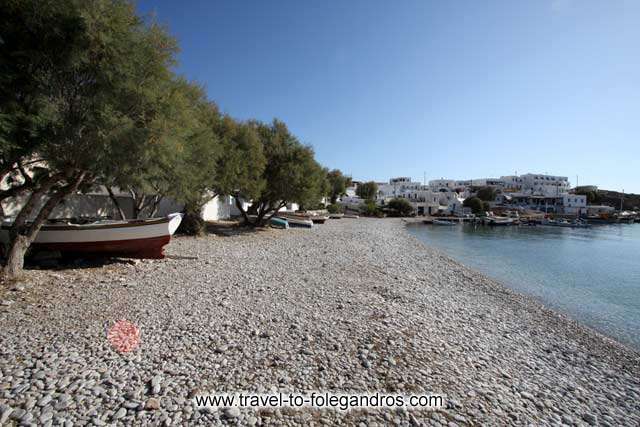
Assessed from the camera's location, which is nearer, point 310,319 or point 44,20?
point 44,20

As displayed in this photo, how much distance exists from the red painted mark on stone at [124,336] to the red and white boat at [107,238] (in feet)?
16.4

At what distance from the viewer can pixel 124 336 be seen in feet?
16.5

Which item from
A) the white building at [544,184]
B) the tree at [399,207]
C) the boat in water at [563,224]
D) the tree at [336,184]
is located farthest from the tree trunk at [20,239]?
the white building at [544,184]

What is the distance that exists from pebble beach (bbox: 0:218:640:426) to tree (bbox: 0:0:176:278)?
10.4 feet

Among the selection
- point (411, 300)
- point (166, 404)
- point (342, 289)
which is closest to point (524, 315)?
point (411, 300)

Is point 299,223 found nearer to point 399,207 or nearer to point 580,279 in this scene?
point 580,279

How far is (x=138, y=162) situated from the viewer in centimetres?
678

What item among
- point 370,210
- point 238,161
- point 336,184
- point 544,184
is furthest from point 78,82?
point 544,184

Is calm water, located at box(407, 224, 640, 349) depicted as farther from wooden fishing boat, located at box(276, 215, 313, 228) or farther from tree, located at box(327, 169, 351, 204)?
tree, located at box(327, 169, 351, 204)

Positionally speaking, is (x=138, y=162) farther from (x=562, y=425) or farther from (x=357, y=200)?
(x=357, y=200)

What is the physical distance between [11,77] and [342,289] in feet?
28.3

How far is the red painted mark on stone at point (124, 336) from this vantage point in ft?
15.4

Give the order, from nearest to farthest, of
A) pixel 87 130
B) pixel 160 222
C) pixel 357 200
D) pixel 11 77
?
pixel 11 77, pixel 87 130, pixel 160 222, pixel 357 200

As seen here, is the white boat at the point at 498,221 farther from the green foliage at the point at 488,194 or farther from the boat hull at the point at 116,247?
the boat hull at the point at 116,247
